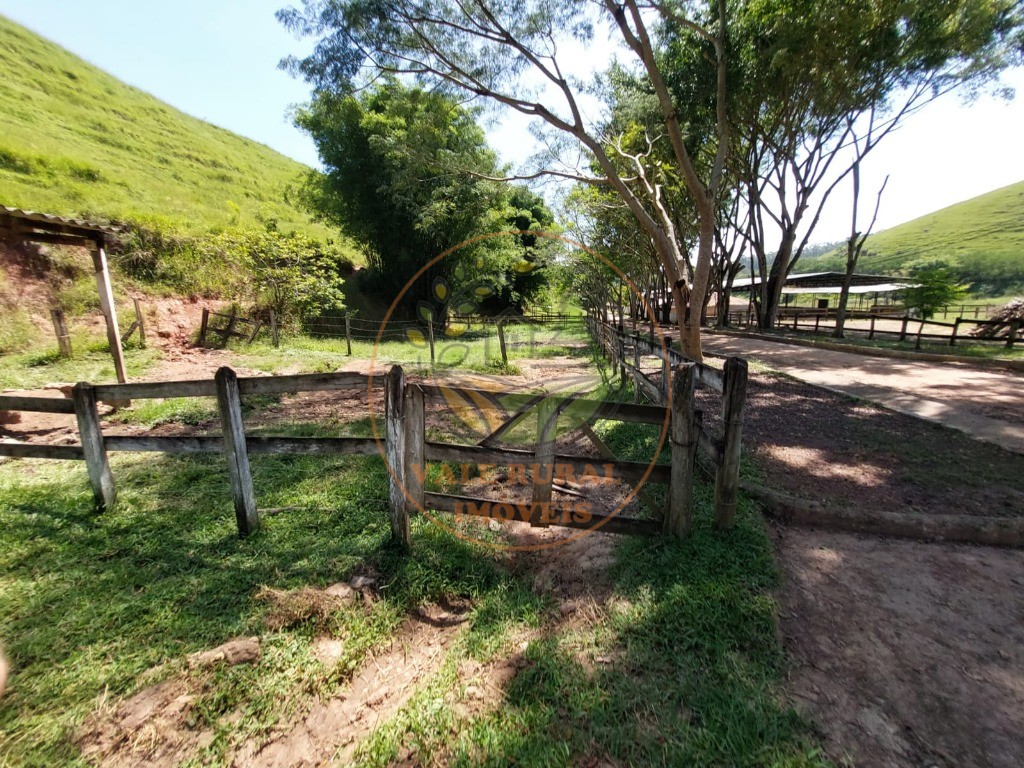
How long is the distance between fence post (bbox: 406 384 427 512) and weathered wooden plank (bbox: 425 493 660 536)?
0.09 meters

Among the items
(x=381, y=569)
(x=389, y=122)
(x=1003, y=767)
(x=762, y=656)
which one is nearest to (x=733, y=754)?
(x=762, y=656)

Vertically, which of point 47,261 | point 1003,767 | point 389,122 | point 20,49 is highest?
point 20,49

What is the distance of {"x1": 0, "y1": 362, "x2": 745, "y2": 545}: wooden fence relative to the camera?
2561mm

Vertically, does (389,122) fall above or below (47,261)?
above

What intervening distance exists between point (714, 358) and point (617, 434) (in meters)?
8.12

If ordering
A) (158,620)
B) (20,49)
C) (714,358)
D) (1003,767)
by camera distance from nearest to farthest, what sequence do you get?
(1003,767) → (158,620) → (714,358) → (20,49)

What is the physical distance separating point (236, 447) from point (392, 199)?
16979 mm

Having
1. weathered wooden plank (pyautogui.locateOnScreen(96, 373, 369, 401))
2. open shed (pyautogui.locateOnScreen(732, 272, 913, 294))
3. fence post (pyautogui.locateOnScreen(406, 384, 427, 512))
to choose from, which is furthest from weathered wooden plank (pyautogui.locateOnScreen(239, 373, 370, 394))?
open shed (pyautogui.locateOnScreen(732, 272, 913, 294))

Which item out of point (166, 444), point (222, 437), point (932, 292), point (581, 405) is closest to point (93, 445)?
point (166, 444)

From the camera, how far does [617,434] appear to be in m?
5.14

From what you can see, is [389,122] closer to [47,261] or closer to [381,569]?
[47,261]

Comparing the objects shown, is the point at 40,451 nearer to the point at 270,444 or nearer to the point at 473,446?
the point at 270,444

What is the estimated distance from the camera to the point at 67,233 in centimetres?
602

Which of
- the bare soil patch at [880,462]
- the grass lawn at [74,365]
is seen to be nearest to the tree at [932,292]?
the bare soil patch at [880,462]
